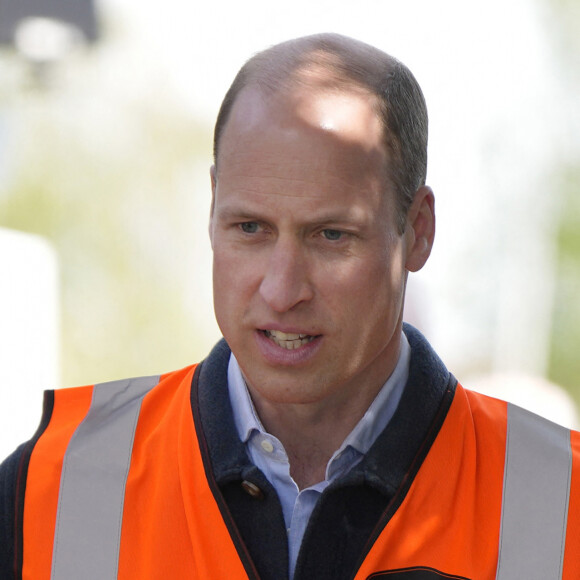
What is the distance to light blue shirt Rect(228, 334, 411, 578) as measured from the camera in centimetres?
163

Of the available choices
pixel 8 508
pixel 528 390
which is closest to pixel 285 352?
pixel 8 508

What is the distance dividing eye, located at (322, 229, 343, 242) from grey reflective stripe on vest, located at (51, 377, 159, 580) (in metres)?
0.57

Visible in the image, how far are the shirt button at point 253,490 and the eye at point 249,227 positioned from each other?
1.52ft

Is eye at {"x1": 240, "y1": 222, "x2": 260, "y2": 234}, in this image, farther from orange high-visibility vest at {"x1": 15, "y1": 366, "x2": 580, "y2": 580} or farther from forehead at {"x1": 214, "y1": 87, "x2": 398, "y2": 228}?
orange high-visibility vest at {"x1": 15, "y1": 366, "x2": 580, "y2": 580}

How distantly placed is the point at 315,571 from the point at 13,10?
548 centimetres

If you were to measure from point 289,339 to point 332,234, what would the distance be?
0.69 feet

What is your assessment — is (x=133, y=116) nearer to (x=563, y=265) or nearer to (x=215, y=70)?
(x=215, y=70)

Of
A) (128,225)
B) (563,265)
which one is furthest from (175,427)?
(563,265)

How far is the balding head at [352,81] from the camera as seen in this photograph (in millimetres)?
1653

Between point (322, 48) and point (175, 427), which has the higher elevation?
point (322, 48)

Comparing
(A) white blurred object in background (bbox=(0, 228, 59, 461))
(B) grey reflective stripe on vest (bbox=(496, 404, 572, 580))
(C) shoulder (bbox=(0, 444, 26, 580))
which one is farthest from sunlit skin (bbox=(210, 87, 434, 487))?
(A) white blurred object in background (bbox=(0, 228, 59, 461))

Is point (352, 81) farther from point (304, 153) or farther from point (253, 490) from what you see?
point (253, 490)

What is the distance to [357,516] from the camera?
5.26 feet

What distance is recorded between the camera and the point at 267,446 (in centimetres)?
170
